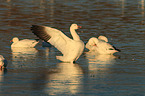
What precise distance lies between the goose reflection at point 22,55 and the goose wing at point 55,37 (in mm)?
1258

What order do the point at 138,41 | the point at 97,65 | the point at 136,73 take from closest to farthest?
the point at 136,73 < the point at 97,65 < the point at 138,41

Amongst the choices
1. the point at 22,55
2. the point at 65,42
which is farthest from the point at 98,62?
the point at 22,55

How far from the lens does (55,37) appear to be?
19516mm

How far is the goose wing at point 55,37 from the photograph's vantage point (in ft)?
63.5

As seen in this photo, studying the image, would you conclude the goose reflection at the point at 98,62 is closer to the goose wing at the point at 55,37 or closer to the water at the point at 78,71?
the water at the point at 78,71

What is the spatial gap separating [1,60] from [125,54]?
269 inches

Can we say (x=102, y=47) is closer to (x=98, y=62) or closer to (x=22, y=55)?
(x=98, y=62)

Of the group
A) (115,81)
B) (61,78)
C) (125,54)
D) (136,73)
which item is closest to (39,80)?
(61,78)

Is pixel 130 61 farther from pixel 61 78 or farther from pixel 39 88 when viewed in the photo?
pixel 39 88

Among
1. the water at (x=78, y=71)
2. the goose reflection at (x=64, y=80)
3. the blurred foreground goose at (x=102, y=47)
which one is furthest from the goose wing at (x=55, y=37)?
the blurred foreground goose at (x=102, y=47)

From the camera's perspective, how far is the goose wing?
19.3 metres

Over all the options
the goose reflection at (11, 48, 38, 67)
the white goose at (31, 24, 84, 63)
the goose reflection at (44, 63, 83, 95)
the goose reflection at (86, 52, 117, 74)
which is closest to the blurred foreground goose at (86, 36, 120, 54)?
the goose reflection at (86, 52, 117, 74)

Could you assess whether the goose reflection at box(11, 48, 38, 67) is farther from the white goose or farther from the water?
the white goose

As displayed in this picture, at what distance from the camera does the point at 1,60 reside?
17.2 metres
